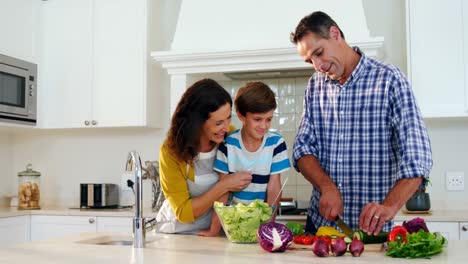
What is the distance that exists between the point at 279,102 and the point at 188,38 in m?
0.76

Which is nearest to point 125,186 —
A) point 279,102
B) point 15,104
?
point 15,104

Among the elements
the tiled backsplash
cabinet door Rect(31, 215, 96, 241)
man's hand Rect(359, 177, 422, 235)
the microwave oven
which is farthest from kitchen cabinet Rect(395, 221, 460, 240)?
the microwave oven

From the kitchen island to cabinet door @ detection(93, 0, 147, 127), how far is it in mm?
1998

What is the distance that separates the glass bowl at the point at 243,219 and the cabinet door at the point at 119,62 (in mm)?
2136

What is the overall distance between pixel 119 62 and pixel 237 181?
2155mm

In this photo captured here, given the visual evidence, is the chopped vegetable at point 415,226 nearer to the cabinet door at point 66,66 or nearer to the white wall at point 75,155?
the white wall at point 75,155

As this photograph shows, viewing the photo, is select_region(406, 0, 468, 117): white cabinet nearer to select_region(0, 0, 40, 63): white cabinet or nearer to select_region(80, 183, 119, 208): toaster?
select_region(80, 183, 119, 208): toaster

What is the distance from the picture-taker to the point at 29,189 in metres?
4.13

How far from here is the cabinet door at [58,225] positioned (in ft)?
12.5

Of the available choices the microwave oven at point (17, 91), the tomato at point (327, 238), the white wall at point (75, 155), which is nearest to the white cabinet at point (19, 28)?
the microwave oven at point (17, 91)

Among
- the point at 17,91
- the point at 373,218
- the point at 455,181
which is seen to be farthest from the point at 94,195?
the point at 373,218

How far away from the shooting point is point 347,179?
89.2 inches

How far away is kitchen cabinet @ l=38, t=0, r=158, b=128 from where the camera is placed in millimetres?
4062

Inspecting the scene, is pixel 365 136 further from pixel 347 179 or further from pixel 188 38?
pixel 188 38
